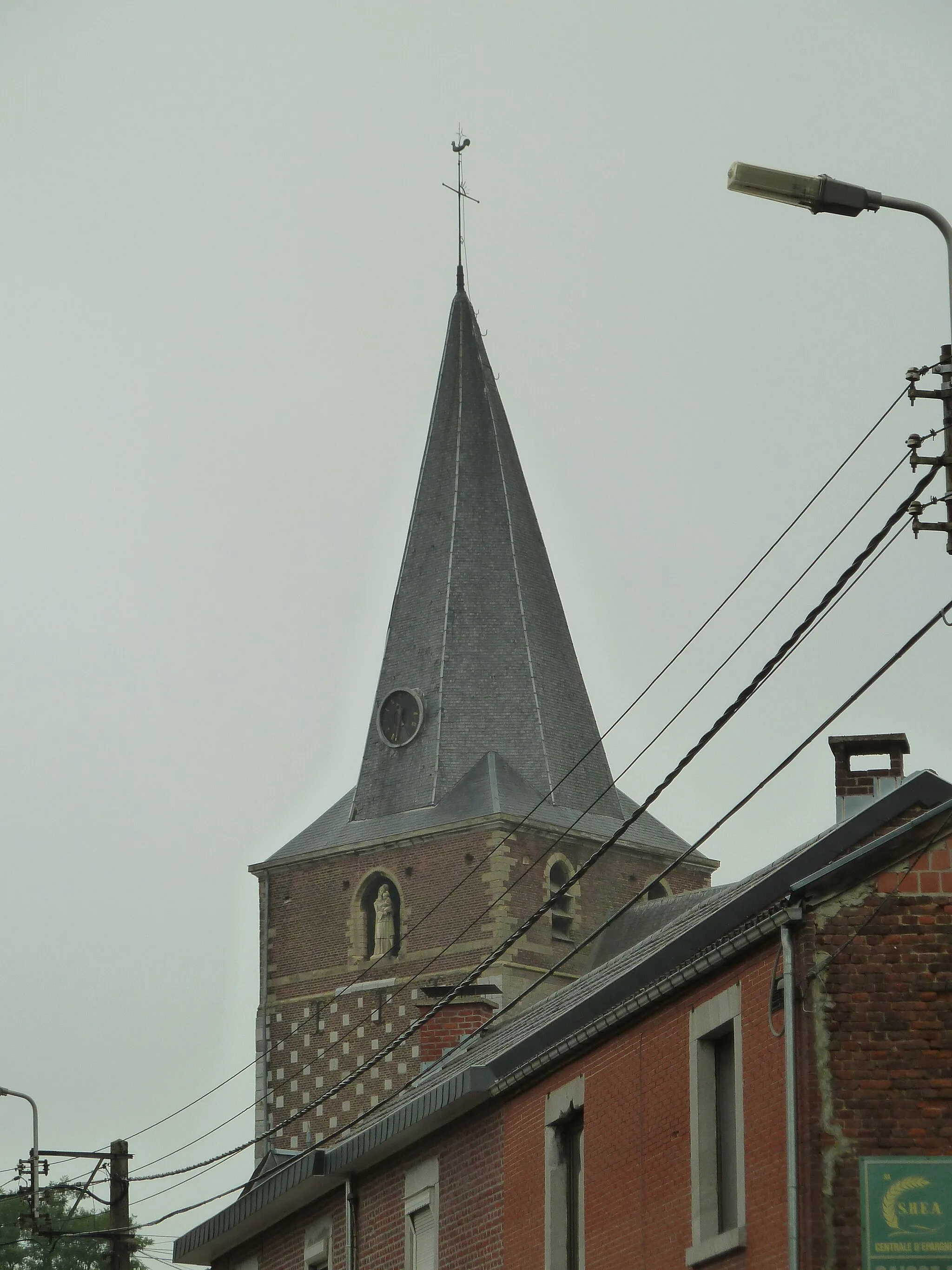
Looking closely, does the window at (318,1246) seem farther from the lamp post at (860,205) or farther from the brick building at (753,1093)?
the lamp post at (860,205)

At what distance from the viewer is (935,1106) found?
15.2m

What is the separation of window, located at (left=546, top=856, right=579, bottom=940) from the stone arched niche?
366cm

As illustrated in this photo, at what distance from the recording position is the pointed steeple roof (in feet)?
197

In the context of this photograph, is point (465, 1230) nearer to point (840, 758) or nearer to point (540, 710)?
point (840, 758)

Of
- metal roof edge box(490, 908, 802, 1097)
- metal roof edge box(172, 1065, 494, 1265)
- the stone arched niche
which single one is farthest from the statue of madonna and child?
metal roof edge box(490, 908, 802, 1097)

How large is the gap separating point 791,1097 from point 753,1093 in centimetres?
84

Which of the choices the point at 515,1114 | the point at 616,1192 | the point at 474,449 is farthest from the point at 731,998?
the point at 474,449

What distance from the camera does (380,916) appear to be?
5828 cm

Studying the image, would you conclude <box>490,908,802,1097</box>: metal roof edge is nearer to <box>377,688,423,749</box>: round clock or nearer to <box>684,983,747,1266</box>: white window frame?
<box>684,983,747,1266</box>: white window frame

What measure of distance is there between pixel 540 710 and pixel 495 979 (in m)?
7.64

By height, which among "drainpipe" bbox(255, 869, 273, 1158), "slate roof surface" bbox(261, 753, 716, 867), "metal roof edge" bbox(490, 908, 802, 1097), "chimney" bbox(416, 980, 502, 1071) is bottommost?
"metal roof edge" bbox(490, 908, 802, 1097)

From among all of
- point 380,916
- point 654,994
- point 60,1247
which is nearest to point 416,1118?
point 654,994

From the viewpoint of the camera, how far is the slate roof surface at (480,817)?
57.7 meters

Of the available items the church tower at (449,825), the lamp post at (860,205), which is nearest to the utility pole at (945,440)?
the lamp post at (860,205)
